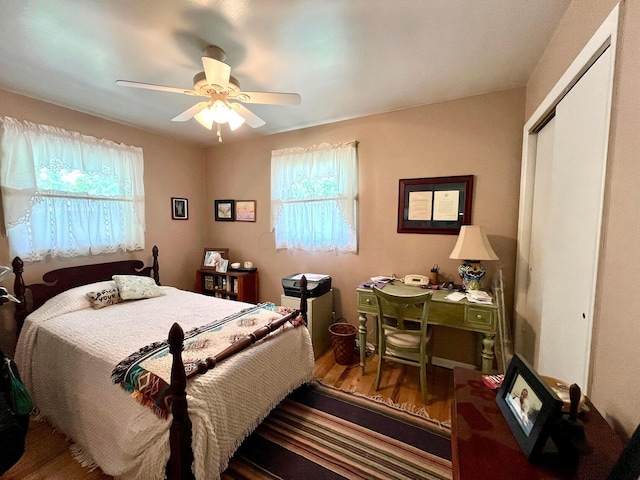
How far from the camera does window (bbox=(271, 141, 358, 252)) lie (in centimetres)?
295

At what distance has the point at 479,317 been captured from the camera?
206 centimetres

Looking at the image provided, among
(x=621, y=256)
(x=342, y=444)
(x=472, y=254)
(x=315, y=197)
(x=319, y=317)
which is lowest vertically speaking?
(x=342, y=444)

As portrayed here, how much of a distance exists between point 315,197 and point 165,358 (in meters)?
2.18

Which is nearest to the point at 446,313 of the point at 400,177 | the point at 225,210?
the point at 400,177

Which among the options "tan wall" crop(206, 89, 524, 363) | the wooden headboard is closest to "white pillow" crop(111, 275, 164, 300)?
the wooden headboard

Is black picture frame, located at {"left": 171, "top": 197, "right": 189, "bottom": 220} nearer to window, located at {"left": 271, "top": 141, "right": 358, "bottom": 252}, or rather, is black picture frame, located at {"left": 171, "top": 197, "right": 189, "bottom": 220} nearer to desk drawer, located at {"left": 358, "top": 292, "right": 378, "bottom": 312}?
window, located at {"left": 271, "top": 141, "right": 358, "bottom": 252}

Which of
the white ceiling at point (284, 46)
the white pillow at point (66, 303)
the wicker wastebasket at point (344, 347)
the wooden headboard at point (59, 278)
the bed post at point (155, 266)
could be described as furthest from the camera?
the bed post at point (155, 266)

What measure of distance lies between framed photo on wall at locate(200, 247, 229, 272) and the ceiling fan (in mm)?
2040

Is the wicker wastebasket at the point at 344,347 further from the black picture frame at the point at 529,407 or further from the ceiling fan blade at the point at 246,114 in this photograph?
the ceiling fan blade at the point at 246,114

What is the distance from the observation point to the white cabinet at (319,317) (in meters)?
2.77

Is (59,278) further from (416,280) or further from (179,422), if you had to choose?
(416,280)

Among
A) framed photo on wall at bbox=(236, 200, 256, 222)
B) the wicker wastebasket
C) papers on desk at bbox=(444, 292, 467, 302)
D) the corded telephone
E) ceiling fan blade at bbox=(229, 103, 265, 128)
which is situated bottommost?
the wicker wastebasket

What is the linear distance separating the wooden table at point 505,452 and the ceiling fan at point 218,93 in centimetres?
190

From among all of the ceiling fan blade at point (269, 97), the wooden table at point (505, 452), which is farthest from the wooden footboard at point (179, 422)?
the ceiling fan blade at point (269, 97)
